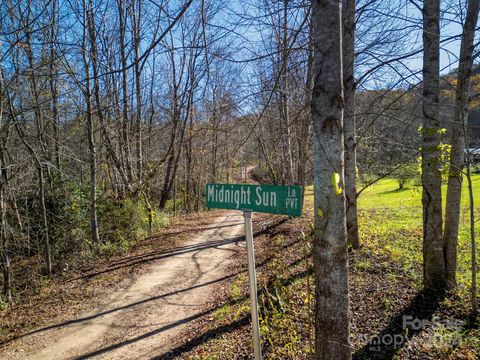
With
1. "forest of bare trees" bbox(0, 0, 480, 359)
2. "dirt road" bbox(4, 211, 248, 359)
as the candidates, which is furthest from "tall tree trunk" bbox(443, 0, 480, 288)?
"dirt road" bbox(4, 211, 248, 359)

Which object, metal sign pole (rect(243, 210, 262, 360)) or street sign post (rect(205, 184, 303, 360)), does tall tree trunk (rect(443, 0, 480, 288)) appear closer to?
street sign post (rect(205, 184, 303, 360))

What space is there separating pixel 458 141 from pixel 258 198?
3079mm

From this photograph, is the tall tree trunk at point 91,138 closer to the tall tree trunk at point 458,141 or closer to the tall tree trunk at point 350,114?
the tall tree trunk at point 350,114

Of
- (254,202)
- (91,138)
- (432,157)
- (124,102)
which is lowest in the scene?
(254,202)

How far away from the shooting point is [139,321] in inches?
182

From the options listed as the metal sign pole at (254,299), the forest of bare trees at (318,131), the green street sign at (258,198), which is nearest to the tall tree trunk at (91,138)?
the forest of bare trees at (318,131)

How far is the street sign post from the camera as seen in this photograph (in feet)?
6.57

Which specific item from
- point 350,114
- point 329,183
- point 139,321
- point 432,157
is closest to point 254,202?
point 329,183

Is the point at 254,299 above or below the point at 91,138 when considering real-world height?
below

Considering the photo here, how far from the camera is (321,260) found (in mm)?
1861

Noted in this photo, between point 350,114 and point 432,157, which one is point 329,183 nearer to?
point 432,157

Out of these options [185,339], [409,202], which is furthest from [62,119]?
[409,202]

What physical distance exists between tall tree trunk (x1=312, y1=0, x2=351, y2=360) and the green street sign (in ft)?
0.62

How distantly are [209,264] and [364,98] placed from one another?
5.77 meters
